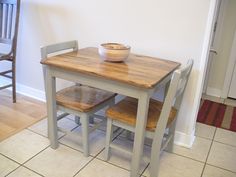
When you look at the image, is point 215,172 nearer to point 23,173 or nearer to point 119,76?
point 119,76

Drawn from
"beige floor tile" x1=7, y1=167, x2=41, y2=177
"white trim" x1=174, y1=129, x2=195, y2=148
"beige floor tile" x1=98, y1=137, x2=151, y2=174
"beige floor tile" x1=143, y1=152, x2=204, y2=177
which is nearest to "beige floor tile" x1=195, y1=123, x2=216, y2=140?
"white trim" x1=174, y1=129, x2=195, y2=148

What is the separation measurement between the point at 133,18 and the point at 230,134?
145 cm

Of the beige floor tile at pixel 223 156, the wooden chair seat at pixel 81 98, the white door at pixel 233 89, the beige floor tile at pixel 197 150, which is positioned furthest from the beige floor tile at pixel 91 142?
the white door at pixel 233 89

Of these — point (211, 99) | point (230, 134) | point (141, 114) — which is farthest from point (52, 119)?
point (211, 99)

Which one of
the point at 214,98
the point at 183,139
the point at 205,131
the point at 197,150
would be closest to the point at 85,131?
the point at 183,139

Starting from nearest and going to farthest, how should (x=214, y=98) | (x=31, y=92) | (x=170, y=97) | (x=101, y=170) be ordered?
(x=170, y=97) < (x=101, y=170) < (x=31, y=92) < (x=214, y=98)

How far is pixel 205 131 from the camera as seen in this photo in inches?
98.6

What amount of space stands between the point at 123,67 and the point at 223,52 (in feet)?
6.12

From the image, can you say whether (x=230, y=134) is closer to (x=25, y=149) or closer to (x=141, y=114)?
(x=141, y=114)

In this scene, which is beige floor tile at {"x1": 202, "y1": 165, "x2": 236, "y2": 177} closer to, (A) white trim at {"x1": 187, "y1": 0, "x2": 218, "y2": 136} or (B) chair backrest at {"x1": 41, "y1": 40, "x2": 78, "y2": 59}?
(A) white trim at {"x1": 187, "y1": 0, "x2": 218, "y2": 136}

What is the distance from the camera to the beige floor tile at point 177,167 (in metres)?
1.91

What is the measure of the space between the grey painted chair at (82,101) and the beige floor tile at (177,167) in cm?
59

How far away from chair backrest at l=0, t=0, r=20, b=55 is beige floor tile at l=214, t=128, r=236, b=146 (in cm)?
218

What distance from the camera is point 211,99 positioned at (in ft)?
10.5
